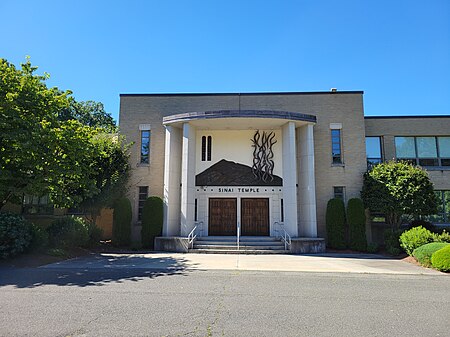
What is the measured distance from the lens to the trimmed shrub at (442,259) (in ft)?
36.3

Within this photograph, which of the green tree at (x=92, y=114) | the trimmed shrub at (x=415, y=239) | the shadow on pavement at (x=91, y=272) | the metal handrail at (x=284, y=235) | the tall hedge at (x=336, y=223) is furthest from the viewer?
the green tree at (x=92, y=114)

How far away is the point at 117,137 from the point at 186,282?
13614 mm

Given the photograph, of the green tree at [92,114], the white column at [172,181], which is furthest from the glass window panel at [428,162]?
the green tree at [92,114]

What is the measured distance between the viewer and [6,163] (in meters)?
13.0

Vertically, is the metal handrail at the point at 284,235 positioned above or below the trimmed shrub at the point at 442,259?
above

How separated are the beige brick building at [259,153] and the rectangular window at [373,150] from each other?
68 mm

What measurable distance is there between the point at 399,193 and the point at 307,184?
15.0 feet

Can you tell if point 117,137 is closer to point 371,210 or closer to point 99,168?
point 99,168

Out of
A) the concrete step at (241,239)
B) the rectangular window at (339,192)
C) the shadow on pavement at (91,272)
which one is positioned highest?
the rectangular window at (339,192)

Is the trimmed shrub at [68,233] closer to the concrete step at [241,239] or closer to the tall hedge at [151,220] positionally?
the tall hedge at [151,220]

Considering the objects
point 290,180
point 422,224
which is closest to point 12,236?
point 290,180

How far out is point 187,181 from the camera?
17.9 m

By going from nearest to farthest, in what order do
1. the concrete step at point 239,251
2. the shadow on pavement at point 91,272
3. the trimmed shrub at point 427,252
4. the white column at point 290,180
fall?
1. the shadow on pavement at point 91,272
2. the trimmed shrub at point 427,252
3. the concrete step at point 239,251
4. the white column at point 290,180

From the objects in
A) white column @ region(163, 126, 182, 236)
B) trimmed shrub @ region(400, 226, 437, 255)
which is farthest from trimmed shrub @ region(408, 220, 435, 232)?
white column @ region(163, 126, 182, 236)
